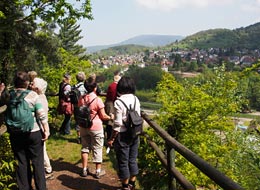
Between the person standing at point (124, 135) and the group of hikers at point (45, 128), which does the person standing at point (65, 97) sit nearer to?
the group of hikers at point (45, 128)

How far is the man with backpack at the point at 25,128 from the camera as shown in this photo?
11.4 ft

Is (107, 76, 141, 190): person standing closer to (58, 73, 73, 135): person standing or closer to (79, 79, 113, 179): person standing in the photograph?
(79, 79, 113, 179): person standing

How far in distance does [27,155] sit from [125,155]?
Result: 1.18 meters

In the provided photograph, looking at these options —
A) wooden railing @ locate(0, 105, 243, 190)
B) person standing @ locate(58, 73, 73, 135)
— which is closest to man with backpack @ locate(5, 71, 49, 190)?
wooden railing @ locate(0, 105, 243, 190)

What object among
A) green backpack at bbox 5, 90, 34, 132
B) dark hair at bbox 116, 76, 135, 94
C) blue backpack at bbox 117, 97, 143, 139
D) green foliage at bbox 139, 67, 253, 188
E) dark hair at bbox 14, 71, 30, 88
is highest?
dark hair at bbox 14, 71, 30, 88

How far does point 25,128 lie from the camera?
3.49 meters

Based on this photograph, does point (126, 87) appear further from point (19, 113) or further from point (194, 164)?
point (194, 164)

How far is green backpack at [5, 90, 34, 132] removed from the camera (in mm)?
3455

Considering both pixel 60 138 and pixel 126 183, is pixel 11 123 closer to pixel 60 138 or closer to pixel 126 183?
pixel 126 183

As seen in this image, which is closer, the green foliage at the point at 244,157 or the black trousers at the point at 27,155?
the black trousers at the point at 27,155

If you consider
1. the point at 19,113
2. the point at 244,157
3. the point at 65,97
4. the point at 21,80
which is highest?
the point at 21,80

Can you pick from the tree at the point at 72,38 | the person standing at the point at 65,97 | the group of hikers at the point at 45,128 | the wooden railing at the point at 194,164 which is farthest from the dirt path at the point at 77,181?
the tree at the point at 72,38

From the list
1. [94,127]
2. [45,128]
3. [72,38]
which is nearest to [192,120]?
[94,127]

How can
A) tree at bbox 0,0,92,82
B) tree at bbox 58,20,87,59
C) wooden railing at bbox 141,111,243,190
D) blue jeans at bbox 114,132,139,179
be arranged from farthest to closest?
tree at bbox 58,20,87,59, tree at bbox 0,0,92,82, blue jeans at bbox 114,132,139,179, wooden railing at bbox 141,111,243,190
